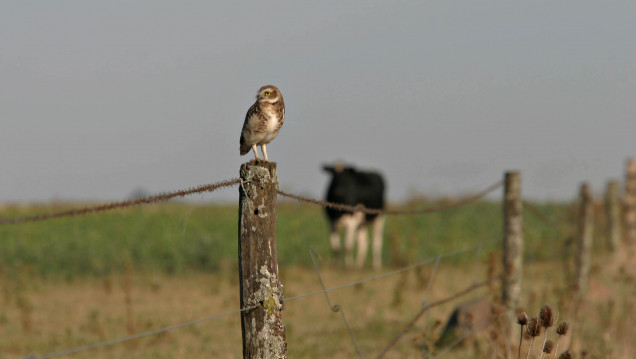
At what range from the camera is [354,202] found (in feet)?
59.1

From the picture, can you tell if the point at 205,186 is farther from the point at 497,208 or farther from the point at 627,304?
the point at 497,208

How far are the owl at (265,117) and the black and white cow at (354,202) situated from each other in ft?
39.5

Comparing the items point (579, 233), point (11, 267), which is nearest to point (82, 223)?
point (11, 267)

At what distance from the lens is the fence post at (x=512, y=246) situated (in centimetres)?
765

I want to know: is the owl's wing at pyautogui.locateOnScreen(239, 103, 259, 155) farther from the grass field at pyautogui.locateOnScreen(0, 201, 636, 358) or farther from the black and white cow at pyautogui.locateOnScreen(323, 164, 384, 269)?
the black and white cow at pyautogui.locateOnScreen(323, 164, 384, 269)

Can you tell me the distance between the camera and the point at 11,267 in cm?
1814

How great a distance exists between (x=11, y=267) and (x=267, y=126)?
592 inches

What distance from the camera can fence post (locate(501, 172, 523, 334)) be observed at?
7648 mm

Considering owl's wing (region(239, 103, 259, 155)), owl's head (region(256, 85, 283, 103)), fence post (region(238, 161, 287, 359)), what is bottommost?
fence post (region(238, 161, 287, 359))

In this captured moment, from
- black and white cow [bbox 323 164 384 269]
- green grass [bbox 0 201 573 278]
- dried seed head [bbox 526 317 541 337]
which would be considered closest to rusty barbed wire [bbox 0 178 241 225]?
dried seed head [bbox 526 317 541 337]

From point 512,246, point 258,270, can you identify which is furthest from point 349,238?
point 258,270

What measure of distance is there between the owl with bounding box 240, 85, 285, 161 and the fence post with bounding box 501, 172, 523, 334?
11.3 feet

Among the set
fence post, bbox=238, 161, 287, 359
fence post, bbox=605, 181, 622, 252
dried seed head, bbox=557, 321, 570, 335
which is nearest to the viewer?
fence post, bbox=238, 161, 287, 359

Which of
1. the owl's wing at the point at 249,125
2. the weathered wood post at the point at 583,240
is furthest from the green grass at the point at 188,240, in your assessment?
the owl's wing at the point at 249,125
